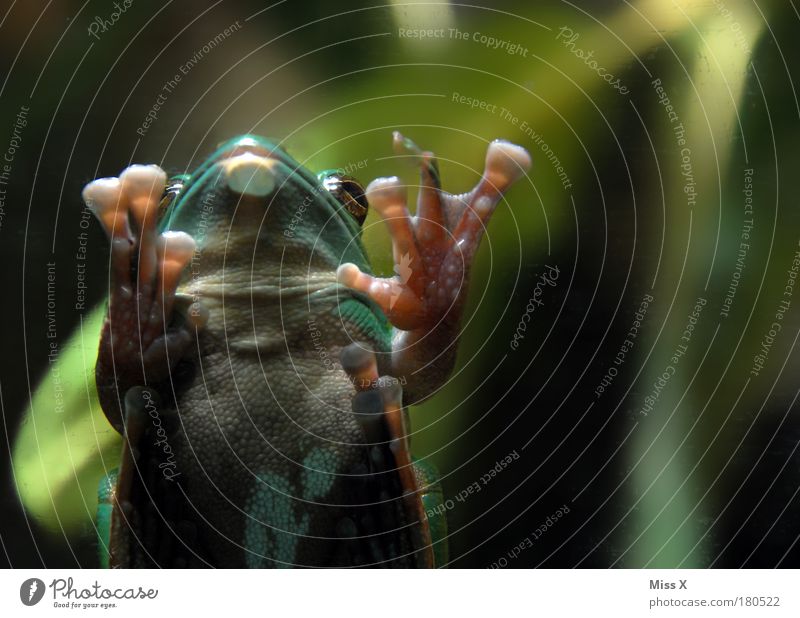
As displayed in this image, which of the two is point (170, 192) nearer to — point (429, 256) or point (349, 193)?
point (349, 193)

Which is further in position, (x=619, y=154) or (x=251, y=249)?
(x=619, y=154)

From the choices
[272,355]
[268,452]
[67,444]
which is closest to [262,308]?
[272,355]

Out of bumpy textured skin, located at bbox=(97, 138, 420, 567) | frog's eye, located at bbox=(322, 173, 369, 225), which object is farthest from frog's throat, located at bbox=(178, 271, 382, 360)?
frog's eye, located at bbox=(322, 173, 369, 225)

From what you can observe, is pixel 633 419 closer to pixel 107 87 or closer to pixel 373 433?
pixel 373 433

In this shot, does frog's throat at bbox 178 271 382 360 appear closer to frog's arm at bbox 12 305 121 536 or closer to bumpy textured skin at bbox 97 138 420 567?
bumpy textured skin at bbox 97 138 420 567

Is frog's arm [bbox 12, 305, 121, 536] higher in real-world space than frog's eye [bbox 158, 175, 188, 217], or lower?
lower
